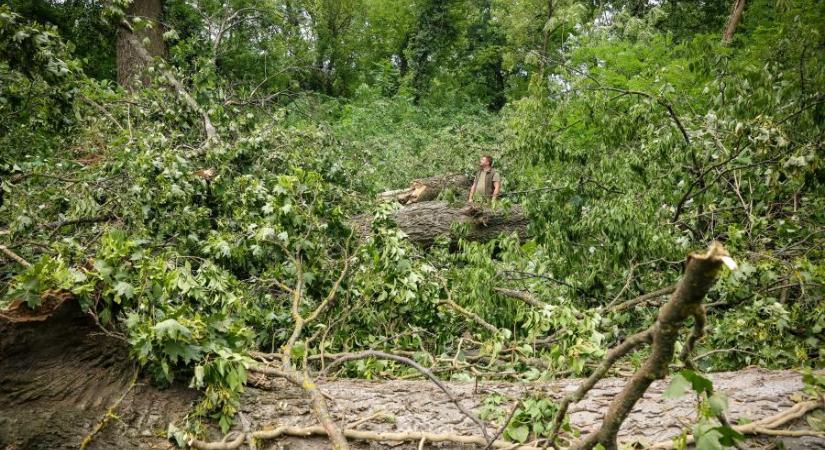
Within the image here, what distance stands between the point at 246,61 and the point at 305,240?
500 inches

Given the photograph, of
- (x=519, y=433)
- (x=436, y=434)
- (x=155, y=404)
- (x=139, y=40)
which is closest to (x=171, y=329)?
(x=155, y=404)

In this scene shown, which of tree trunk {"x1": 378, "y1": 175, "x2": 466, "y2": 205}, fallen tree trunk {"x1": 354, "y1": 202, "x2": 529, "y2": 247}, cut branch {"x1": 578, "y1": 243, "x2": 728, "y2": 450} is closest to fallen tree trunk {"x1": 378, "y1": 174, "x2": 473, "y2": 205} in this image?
tree trunk {"x1": 378, "y1": 175, "x2": 466, "y2": 205}

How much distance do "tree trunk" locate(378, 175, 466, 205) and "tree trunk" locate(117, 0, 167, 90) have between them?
3928 mm

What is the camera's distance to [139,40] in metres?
8.49

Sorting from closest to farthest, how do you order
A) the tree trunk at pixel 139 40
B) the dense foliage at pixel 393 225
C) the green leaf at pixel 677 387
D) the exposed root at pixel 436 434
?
the green leaf at pixel 677 387 → the exposed root at pixel 436 434 → the dense foliage at pixel 393 225 → the tree trunk at pixel 139 40

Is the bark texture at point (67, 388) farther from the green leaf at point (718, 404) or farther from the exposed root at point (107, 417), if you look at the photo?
the green leaf at point (718, 404)

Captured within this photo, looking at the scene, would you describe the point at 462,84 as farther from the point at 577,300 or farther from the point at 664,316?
the point at 664,316

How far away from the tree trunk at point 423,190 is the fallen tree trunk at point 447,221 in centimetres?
167

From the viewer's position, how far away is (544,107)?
5055 millimetres

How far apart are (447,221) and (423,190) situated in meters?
Answer: 2.15

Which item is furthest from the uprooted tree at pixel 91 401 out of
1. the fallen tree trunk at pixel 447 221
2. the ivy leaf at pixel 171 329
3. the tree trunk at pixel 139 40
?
the tree trunk at pixel 139 40

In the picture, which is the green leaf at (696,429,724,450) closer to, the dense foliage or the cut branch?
the cut branch

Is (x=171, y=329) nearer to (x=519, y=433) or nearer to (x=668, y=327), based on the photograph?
(x=519, y=433)

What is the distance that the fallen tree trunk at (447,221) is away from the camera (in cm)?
699
